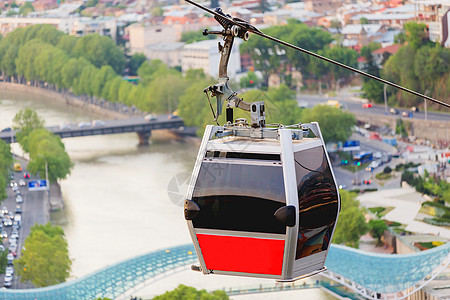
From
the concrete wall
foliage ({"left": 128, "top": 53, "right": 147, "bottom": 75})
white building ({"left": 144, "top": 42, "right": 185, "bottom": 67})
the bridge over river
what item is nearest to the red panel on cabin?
the concrete wall

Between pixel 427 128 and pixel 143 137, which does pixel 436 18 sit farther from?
pixel 143 137

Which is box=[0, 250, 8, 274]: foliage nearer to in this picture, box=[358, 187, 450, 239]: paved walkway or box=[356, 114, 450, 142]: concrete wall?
box=[358, 187, 450, 239]: paved walkway

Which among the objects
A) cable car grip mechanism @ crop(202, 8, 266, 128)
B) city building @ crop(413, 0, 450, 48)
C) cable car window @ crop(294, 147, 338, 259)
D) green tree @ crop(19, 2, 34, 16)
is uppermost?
cable car grip mechanism @ crop(202, 8, 266, 128)

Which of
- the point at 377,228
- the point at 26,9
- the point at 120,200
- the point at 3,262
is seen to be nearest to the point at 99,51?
the point at 26,9

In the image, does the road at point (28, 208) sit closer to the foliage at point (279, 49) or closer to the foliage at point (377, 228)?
the foliage at point (377, 228)

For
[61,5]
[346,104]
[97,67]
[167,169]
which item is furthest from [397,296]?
[61,5]
